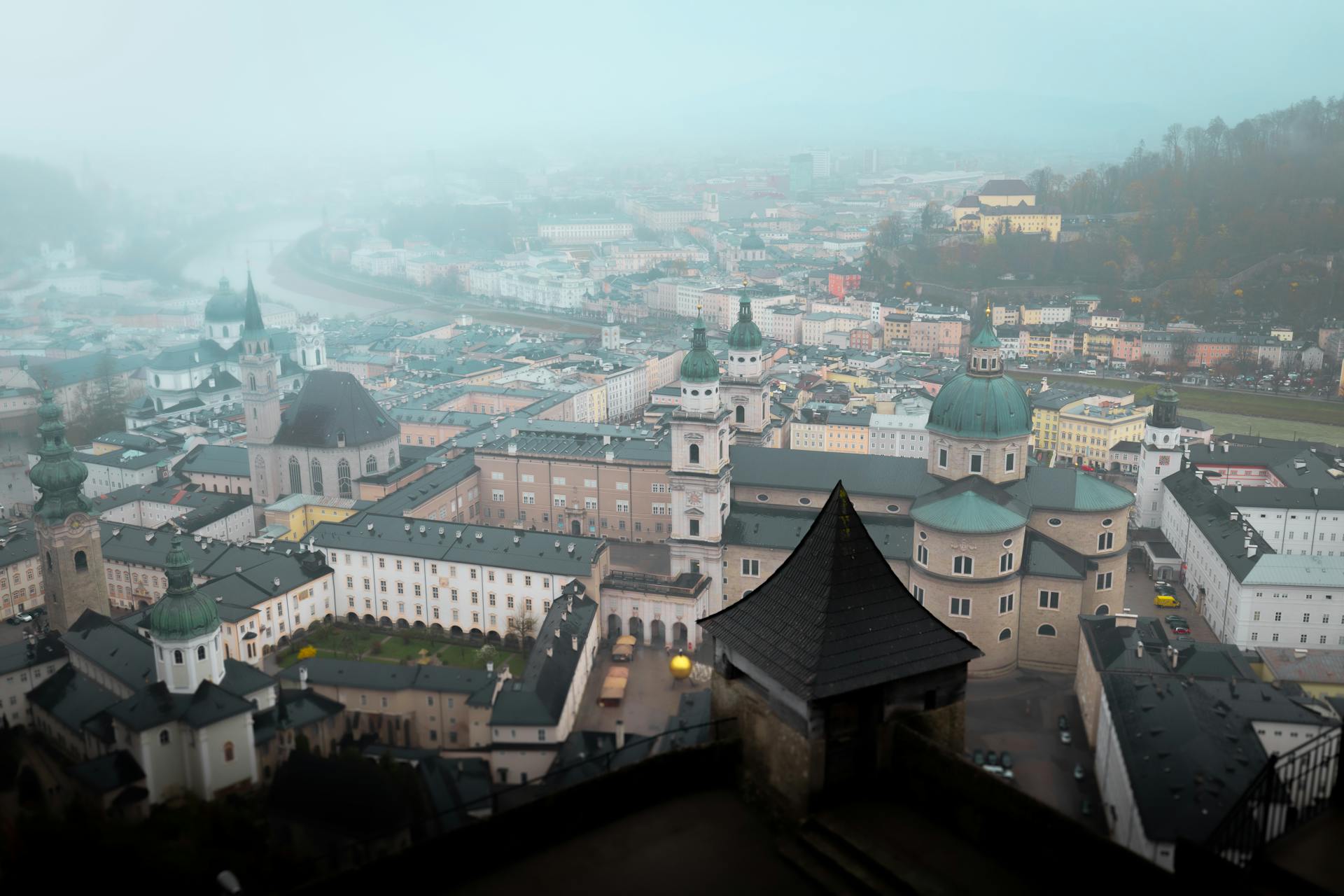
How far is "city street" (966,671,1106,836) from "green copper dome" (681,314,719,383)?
412 inches

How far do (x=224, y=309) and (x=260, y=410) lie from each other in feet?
96.9

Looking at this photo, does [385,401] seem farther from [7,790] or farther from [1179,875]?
[1179,875]

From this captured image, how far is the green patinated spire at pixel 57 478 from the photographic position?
1123 inches

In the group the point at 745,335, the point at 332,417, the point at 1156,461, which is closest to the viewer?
the point at 745,335

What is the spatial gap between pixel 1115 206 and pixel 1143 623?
7725 centimetres

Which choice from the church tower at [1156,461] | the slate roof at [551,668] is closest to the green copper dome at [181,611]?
the slate roof at [551,668]

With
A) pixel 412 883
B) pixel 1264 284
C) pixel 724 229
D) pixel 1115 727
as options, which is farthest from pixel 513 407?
pixel 724 229

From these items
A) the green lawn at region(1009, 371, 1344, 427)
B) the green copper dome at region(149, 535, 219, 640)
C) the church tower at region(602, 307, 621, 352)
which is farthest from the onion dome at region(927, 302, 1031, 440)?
the church tower at region(602, 307, 621, 352)

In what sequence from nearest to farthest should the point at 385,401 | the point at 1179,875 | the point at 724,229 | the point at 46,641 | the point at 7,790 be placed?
the point at 1179,875 → the point at 7,790 → the point at 46,641 → the point at 385,401 → the point at 724,229

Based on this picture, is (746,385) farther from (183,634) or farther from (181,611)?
(183,634)

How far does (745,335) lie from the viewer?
119 feet

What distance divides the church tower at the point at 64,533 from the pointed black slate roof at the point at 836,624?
80.9ft

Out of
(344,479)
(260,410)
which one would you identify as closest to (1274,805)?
(344,479)

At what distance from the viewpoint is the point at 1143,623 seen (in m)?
28.6
